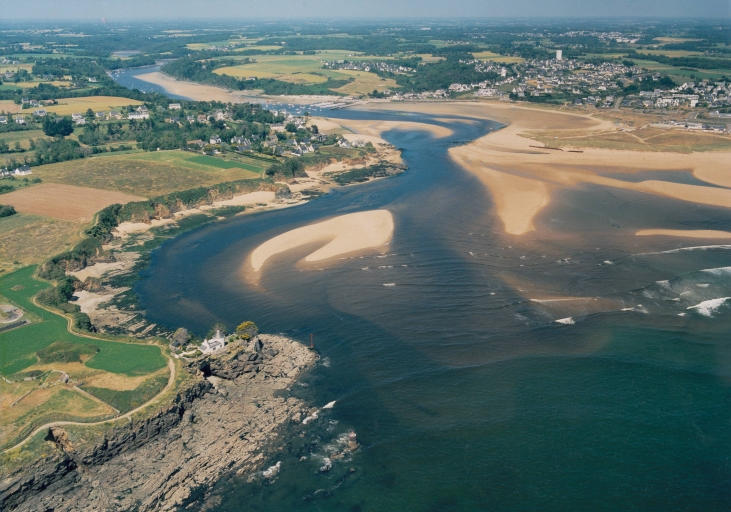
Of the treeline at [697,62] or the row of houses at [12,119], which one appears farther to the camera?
the treeline at [697,62]

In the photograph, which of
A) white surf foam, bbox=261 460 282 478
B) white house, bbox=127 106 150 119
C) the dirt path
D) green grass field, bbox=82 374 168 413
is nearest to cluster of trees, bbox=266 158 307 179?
white house, bbox=127 106 150 119

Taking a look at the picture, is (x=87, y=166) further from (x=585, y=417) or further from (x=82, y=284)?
(x=585, y=417)

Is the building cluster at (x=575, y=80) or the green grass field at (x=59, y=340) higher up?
the building cluster at (x=575, y=80)

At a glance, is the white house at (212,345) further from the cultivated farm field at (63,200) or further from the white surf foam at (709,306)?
the white surf foam at (709,306)

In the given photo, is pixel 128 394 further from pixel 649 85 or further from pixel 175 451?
pixel 649 85

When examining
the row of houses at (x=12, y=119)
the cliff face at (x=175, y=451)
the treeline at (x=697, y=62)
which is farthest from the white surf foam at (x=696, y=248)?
the treeline at (x=697, y=62)

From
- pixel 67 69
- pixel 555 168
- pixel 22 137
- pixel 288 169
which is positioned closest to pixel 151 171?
pixel 288 169
